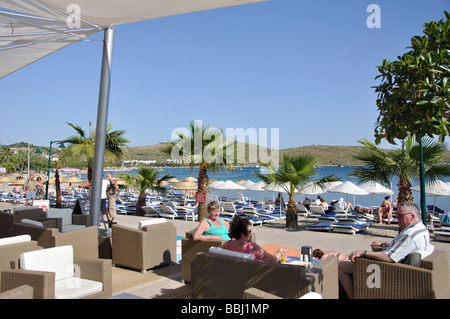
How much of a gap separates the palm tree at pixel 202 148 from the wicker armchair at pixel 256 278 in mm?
9061

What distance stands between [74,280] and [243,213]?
38.2ft

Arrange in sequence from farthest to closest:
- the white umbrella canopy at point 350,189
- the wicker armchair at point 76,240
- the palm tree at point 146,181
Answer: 1. the palm tree at point 146,181
2. the white umbrella canopy at point 350,189
3. the wicker armchair at point 76,240

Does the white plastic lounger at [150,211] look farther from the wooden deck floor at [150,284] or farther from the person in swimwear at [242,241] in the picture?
the person in swimwear at [242,241]

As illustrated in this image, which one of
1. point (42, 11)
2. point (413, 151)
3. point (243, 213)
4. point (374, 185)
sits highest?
point (42, 11)

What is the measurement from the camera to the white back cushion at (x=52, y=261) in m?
3.46

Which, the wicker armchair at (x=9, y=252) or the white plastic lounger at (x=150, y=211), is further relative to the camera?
the white plastic lounger at (x=150, y=211)

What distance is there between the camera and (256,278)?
3.15m

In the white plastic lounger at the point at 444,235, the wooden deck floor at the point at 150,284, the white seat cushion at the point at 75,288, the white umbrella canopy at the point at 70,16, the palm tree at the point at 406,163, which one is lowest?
the white plastic lounger at the point at 444,235

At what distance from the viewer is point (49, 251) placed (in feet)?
12.3

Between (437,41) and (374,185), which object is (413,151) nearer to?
(374,185)

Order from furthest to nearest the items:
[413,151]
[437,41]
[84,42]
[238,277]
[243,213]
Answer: [243,213] → [413,151] → [84,42] → [238,277] → [437,41]

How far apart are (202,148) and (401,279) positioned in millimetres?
9802

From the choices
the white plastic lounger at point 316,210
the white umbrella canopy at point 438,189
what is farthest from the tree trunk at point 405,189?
the white plastic lounger at point 316,210
